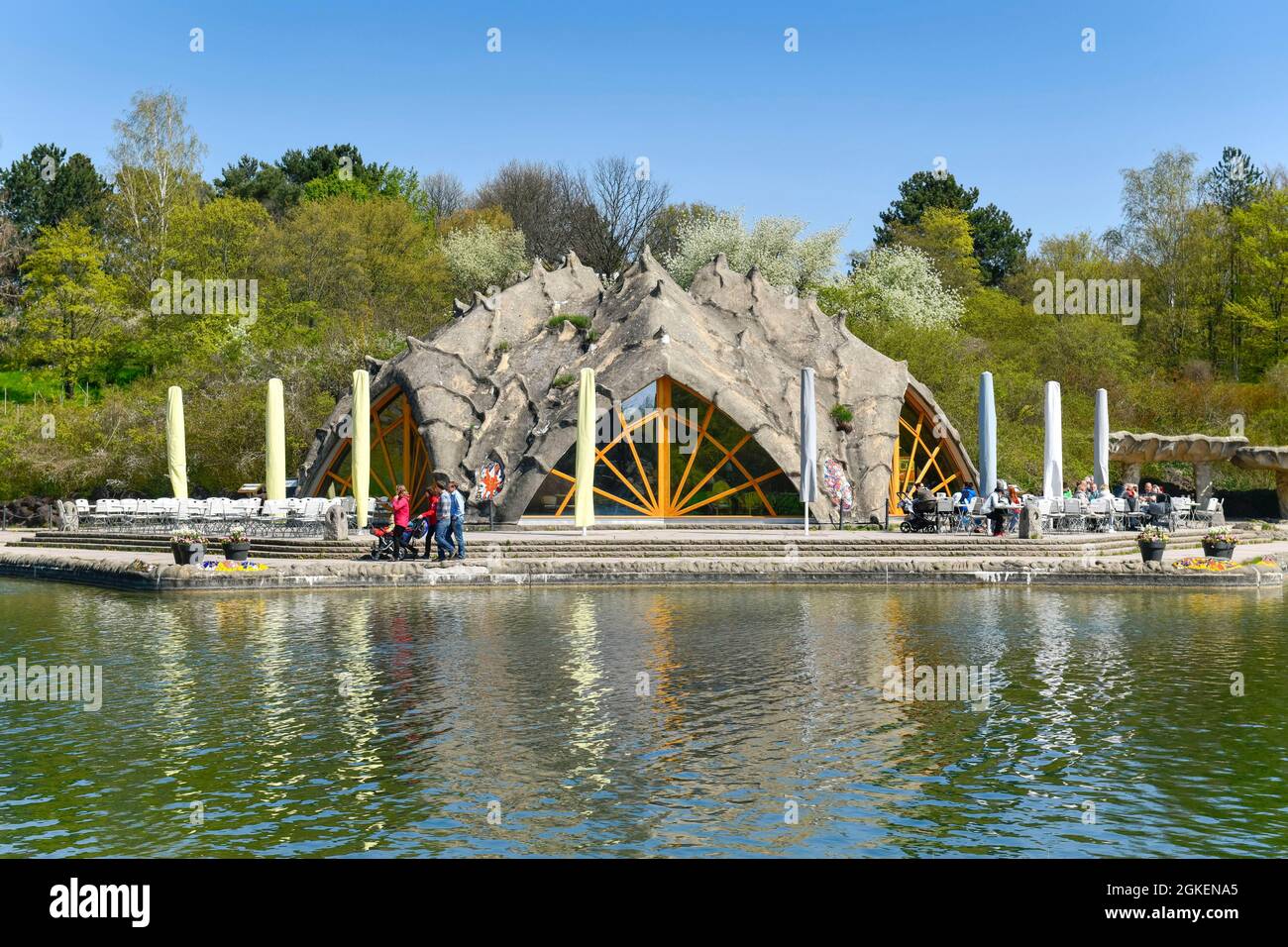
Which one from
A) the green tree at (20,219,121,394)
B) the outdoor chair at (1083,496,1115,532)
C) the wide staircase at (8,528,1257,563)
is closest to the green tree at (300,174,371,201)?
the green tree at (20,219,121,394)

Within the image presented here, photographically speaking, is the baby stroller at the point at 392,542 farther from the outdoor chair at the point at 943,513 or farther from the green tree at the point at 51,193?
the green tree at the point at 51,193

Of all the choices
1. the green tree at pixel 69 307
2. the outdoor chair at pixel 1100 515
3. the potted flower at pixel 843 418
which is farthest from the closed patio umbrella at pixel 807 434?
the green tree at pixel 69 307

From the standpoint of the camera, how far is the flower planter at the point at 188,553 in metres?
20.7

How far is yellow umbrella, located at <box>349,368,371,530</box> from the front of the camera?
2406 cm

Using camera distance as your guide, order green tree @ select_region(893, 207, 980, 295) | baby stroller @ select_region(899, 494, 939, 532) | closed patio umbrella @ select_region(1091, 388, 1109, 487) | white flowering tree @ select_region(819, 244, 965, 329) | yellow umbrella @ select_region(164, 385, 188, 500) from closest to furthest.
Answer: baby stroller @ select_region(899, 494, 939, 532), yellow umbrella @ select_region(164, 385, 188, 500), closed patio umbrella @ select_region(1091, 388, 1109, 487), white flowering tree @ select_region(819, 244, 965, 329), green tree @ select_region(893, 207, 980, 295)

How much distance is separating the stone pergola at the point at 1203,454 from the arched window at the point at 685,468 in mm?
11068

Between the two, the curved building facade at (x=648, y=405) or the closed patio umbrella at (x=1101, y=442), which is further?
the curved building facade at (x=648, y=405)

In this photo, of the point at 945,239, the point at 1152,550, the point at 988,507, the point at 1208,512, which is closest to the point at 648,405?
the point at 988,507

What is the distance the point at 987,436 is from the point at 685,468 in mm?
6787

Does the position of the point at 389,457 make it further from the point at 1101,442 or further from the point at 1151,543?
the point at 1151,543

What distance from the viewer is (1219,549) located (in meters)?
20.8

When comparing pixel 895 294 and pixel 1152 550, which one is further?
pixel 895 294

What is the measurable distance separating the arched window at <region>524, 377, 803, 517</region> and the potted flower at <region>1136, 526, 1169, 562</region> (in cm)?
943

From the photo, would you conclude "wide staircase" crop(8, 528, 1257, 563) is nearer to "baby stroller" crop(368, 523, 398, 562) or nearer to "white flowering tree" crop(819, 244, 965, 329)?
"baby stroller" crop(368, 523, 398, 562)
